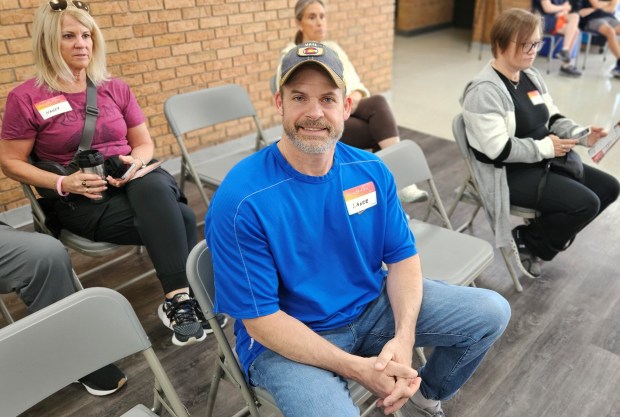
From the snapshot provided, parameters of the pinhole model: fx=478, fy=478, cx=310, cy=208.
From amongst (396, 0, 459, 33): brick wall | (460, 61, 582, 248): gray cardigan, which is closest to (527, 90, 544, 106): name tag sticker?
(460, 61, 582, 248): gray cardigan

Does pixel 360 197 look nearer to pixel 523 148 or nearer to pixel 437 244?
pixel 437 244

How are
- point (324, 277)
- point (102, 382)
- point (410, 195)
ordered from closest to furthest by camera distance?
point (324, 277) → point (102, 382) → point (410, 195)

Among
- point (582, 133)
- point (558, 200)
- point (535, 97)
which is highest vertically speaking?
point (535, 97)

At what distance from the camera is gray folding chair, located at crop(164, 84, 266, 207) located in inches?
107

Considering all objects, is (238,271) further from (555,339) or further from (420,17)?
(420,17)

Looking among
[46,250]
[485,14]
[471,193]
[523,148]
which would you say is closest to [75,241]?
[46,250]

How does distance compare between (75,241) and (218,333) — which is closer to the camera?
(218,333)

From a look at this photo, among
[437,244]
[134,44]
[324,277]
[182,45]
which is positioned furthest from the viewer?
[182,45]

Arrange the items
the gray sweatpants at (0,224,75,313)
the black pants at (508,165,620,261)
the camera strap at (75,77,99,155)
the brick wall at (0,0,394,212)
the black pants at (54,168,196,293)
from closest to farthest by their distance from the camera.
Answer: the gray sweatpants at (0,224,75,313) → the black pants at (54,168,196,293) → the camera strap at (75,77,99,155) → the black pants at (508,165,620,261) → the brick wall at (0,0,394,212)

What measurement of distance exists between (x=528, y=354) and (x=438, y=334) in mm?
887

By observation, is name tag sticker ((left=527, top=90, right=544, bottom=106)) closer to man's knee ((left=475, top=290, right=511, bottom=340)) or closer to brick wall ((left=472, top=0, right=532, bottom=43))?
man's knee ((left=475, top=290, right=511, bottom=340))

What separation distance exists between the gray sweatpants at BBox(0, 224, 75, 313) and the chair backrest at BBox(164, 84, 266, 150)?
1083mm

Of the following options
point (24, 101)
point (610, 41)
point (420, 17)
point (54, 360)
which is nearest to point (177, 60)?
point (24, 101)

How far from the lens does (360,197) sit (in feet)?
4.77
